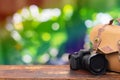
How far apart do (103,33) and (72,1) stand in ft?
3.08

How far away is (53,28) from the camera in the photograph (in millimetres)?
2301

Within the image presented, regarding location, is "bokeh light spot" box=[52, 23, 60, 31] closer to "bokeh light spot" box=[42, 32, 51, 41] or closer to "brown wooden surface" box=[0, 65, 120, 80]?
"bokeh light spot" box=[42, 32, 51, 41]

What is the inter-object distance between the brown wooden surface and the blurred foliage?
0.83m

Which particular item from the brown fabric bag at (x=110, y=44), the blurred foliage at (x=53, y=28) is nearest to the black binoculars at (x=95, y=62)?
the brown fabric bag at (x=110, y=44)

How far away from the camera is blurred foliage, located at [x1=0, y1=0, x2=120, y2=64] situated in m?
2.29

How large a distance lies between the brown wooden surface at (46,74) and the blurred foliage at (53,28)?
32.9 inches

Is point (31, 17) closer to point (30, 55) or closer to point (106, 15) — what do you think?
point (30, 55)

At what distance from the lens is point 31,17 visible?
232 cm

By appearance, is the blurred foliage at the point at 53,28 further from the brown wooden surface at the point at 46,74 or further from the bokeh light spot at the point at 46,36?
the brown wooden surface at the point at 46,74

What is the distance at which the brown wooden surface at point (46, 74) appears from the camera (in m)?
1.28

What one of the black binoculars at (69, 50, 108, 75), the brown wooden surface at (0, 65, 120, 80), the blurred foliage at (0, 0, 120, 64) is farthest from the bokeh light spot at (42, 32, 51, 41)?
the black binoculars at (69, 50, 108, 75)

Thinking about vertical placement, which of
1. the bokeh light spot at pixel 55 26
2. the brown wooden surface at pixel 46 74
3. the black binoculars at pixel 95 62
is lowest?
the brown wooden surface at pixel 46 74

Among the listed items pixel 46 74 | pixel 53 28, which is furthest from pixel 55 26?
pixel 46 74

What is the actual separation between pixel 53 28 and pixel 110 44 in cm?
100
